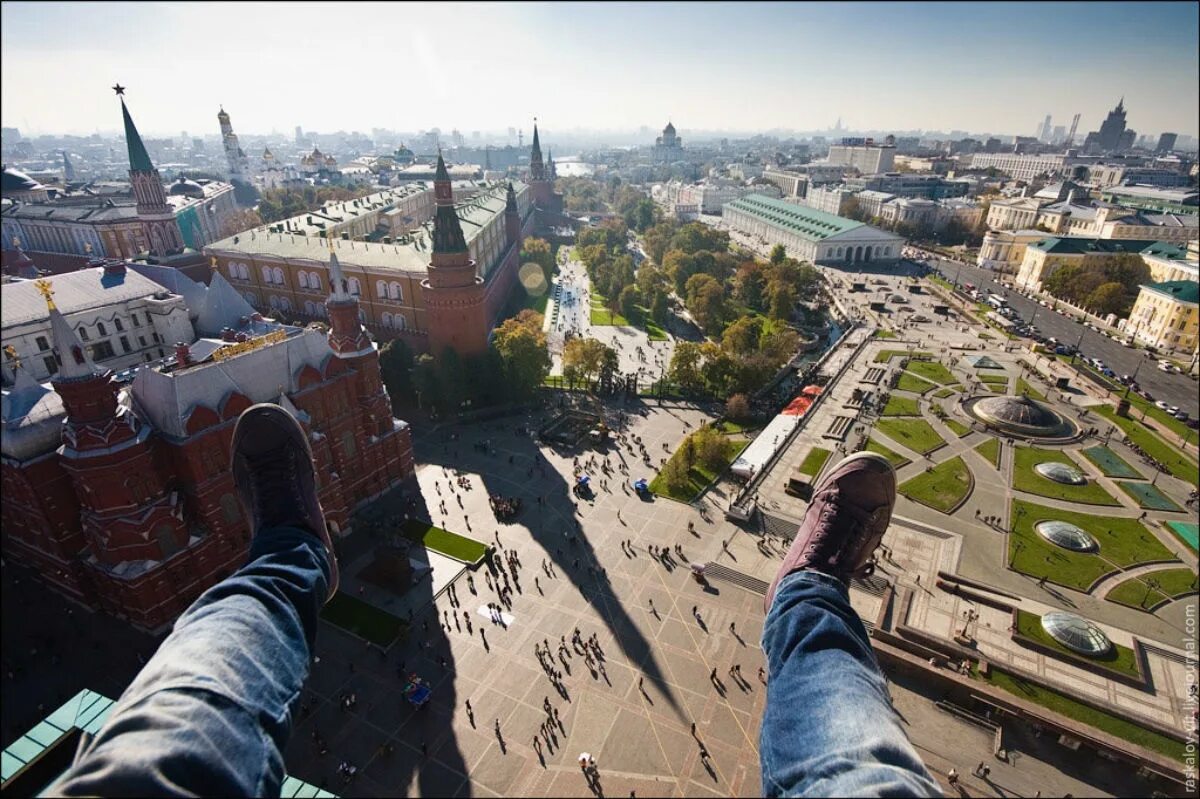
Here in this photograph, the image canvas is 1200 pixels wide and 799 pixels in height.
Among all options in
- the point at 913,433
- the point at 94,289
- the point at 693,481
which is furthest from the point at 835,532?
the point at 94,289

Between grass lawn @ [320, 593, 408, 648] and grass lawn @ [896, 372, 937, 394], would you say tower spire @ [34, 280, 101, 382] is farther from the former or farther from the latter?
grass lawn @ [896, 372, 937, 394]

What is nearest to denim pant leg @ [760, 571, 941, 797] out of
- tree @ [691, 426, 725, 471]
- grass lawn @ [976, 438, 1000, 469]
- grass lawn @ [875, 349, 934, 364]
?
tree @ [691, 426, 725, 471]

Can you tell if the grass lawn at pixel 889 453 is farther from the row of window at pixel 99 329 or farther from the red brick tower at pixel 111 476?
the row of window at pixel 99 329

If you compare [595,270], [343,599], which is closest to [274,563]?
[343,599]

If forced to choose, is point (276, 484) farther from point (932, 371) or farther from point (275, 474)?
point (932, 371)

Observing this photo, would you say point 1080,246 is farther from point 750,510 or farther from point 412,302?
point 412,302
